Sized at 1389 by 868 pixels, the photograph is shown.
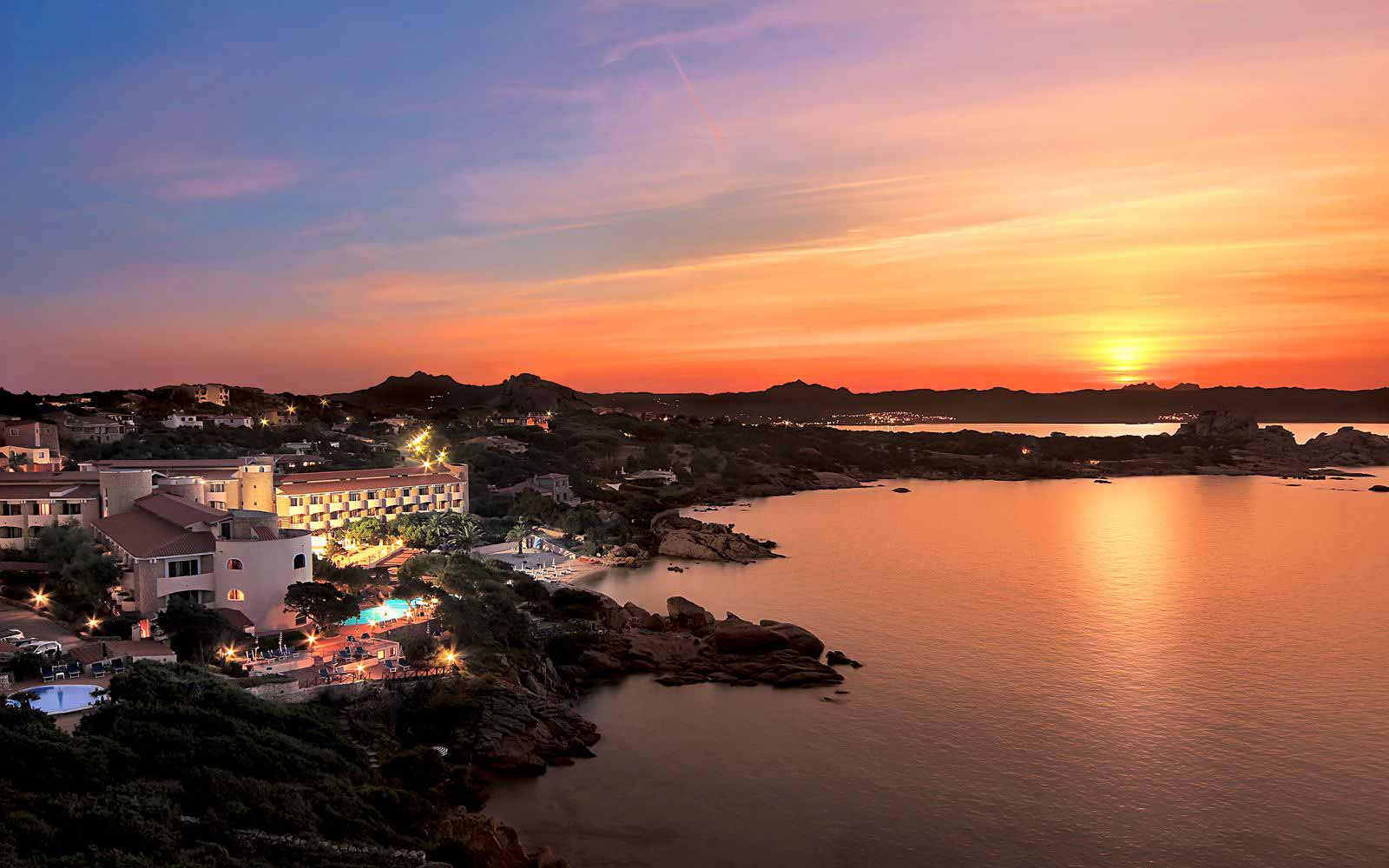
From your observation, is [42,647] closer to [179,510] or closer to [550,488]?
[179,510]

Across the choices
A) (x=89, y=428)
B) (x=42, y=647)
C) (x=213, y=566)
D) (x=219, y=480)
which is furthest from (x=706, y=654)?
(x=89, y=428)

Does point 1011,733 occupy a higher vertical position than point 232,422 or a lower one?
lower

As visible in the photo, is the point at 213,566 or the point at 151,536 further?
the point at 151,536

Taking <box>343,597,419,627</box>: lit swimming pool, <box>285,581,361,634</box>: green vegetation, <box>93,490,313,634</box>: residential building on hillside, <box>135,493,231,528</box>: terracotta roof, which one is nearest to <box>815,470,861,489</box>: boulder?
<box>343,597,419,627</box>: lit swimming pool

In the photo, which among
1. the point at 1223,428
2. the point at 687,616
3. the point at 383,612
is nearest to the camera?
the point at 383,612

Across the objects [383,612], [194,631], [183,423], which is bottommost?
[383,612]

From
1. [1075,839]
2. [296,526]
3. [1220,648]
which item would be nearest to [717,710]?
[1075,839]
